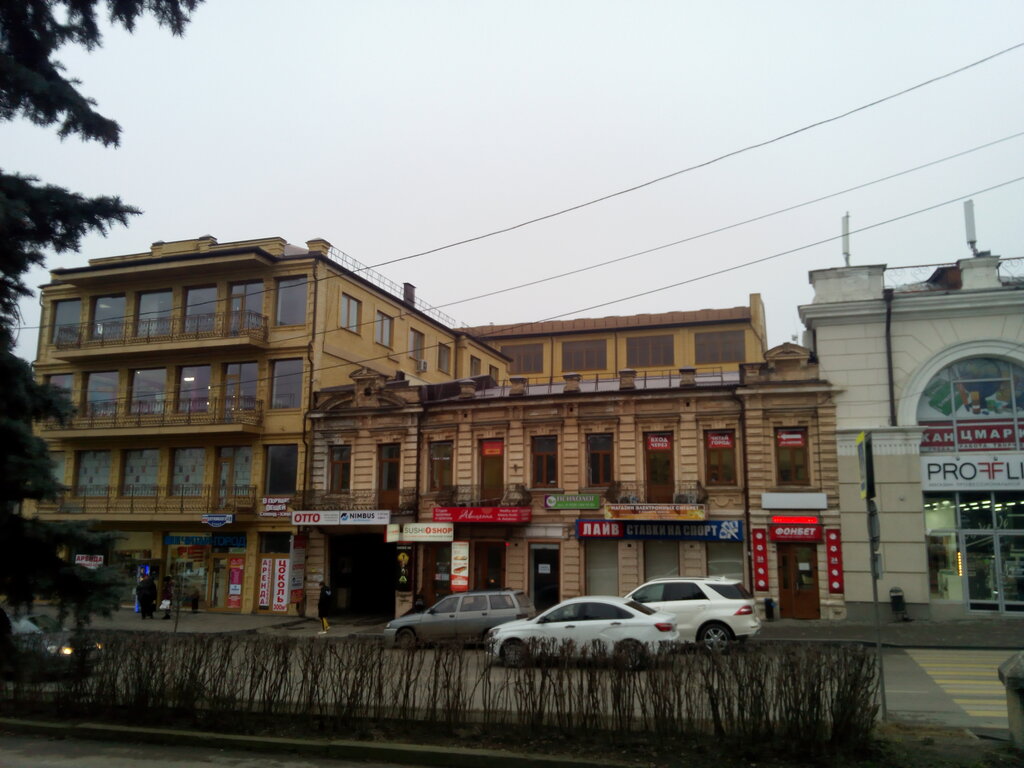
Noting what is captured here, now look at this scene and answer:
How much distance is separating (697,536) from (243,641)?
18343mm

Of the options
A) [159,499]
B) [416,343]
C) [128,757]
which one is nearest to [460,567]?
[159,499]

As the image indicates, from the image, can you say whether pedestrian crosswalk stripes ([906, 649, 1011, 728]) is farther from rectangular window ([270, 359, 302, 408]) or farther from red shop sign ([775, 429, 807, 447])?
rectangular window ([270, 359, 302, 408])

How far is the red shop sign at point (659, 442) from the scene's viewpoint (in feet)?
93.1

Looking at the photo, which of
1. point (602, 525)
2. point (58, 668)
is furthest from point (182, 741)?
point (602, 525)

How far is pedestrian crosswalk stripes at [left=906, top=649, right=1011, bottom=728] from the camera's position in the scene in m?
12.1

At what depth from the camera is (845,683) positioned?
29.7ft

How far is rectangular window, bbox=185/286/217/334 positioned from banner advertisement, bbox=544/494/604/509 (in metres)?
16.9

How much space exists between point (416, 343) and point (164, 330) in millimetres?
12240

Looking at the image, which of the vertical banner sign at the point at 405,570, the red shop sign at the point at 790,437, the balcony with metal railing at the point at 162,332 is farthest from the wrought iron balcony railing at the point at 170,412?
the red shop sign at the point at 790,437

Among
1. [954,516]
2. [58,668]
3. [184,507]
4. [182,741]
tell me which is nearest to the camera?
[58,668]

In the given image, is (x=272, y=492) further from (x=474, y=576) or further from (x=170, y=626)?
(x=474, y=576)

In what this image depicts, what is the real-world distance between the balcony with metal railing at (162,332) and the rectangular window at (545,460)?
41.8 feet

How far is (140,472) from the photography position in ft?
117

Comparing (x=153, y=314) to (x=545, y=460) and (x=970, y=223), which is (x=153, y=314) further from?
(x=970, y=223)
